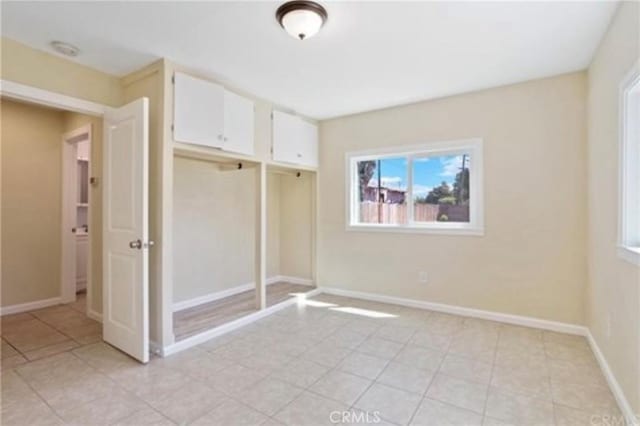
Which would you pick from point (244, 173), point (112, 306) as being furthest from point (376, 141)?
point (112, 306)

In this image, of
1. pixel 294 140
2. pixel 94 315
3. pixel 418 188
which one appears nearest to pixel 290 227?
pixel 294 140

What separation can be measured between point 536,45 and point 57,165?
5.53m

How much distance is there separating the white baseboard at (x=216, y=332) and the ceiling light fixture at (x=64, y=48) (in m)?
2.55

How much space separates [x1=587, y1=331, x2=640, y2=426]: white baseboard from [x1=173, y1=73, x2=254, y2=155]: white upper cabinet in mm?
3569

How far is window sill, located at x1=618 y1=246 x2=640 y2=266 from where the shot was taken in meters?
1.77

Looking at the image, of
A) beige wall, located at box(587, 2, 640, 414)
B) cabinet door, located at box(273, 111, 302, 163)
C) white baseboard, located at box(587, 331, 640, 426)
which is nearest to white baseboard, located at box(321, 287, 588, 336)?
beige wall, located at box(587, 2, 640, 414)

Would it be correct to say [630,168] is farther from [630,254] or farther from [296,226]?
[296,226]

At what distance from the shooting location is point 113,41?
98.1 inches

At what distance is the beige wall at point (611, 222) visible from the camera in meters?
1.85

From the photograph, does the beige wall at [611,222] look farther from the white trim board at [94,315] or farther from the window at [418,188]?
the white trim board at [94,315]

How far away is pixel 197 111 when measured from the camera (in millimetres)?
2980

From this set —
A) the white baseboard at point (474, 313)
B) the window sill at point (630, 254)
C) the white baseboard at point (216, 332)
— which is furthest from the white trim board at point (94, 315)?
the window sill at point (630, 254)

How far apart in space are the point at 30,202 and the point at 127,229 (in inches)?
94.6

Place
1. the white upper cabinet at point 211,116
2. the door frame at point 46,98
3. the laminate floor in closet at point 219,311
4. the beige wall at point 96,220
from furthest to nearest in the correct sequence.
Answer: the beige wall at point 96,220 → the laminate floor in closet at point 219,311 → the white upper cabinet at point 211,116 → the door frame at point 46,98
